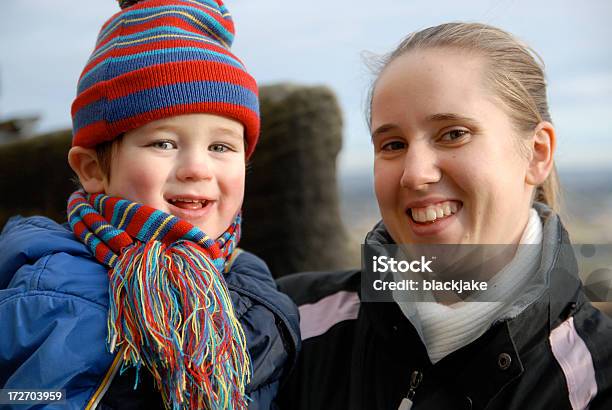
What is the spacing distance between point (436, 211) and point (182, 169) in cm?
73

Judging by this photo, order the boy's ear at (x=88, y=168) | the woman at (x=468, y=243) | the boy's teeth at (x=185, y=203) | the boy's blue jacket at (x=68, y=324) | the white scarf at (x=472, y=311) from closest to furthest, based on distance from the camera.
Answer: the boy's blue jacket at (x=68, y=324) < the woman at (x=468, y=243) < the white scarf at (x=472, y=311) < the boy's teeth at (x=185, y=203) < the boy's ear at (x=88, y=168)

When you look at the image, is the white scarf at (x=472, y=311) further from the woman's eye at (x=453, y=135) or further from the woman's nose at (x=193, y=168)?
the woman's nose at (x=193, y=168)

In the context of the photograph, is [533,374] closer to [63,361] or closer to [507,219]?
[507,219]

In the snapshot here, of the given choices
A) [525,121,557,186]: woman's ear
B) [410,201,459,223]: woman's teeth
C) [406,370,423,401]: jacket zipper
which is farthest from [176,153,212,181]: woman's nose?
[525,121,557,186]: woman's ear

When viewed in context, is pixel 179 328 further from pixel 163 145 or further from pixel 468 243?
pixel 468 243

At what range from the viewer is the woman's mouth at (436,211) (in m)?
1.77

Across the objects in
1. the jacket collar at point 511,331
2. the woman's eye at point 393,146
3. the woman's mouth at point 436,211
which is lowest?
the jacket collar at point 511,331

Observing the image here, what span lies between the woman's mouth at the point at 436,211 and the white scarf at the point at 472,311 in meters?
0.23

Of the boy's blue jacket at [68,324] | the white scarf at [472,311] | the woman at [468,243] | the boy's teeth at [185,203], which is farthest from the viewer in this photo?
Result: the boy's teeth at [185,203]

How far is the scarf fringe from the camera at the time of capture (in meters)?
1.54

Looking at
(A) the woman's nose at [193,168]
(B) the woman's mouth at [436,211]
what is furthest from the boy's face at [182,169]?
(B) the woman's mouth at [436,211]

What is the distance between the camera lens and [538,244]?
1840 mm

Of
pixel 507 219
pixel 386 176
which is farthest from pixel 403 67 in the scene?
pixel 507 219

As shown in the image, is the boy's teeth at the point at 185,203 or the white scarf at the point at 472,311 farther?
the boy's teeth at the point at 185,203
